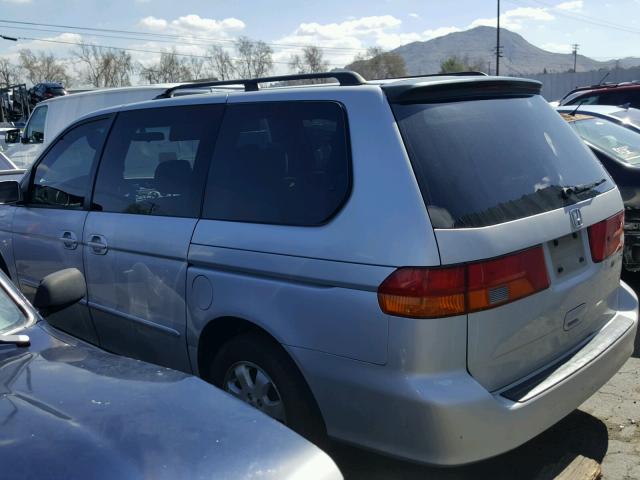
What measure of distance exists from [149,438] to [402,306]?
3.60 feet

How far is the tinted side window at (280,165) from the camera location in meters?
2.81

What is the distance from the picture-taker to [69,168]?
4531mm

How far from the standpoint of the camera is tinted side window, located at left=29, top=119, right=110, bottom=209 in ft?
14.1

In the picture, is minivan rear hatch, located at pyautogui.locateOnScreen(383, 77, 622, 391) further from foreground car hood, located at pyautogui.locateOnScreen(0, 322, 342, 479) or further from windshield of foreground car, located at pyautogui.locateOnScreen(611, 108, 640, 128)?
windshield of foreground car, located at pyautogui.locateOnScreen(611, 108, 640, 128)

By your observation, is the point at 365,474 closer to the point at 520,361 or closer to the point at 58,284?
the point at 520,361

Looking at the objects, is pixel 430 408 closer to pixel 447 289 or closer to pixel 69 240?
pixel 447 289

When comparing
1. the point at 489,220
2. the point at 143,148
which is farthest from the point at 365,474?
the point at 143,148

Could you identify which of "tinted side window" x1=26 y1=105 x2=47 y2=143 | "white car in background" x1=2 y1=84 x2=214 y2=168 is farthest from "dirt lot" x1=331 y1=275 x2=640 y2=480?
"tinted side window" x1=26 y1=105 x2=47 y2=143

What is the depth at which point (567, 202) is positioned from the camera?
9.72 feet

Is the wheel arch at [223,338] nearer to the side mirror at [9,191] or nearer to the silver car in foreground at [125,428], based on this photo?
the silver car in foreground at [125,428]

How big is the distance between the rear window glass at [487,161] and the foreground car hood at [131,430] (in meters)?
1.11

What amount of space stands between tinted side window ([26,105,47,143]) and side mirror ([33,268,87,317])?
10.2 m

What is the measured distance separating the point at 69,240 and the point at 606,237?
3.38 m

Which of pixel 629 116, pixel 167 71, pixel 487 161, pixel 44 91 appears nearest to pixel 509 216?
pixel 487 161
